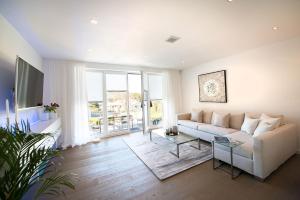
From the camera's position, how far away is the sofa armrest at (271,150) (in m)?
2.05

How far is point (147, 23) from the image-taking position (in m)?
2.14

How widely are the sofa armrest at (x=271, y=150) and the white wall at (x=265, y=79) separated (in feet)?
2.34

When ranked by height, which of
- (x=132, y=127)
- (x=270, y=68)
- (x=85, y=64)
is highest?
(x=85, y=64)

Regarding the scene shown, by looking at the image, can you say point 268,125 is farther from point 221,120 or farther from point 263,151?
point 221,120

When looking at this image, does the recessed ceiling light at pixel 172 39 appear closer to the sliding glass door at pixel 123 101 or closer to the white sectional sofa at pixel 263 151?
the white sectional sofa at pixel 263 151

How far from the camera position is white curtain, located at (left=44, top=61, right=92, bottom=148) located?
3756 millimetres

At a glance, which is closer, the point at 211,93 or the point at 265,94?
the point at 265,94

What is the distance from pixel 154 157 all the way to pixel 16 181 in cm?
239

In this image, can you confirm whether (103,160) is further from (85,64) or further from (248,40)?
(248,40)

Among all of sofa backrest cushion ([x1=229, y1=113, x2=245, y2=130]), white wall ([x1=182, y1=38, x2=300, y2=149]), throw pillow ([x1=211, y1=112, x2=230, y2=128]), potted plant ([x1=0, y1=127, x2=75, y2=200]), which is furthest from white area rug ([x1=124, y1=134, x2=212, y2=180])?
potted plant ([x1=0, y1=127, x2=75, y2=200])

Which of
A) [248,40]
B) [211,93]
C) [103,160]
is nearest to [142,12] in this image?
[248,40]

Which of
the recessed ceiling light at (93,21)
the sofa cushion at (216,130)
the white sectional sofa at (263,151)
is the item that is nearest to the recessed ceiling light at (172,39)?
the recessed ceiling light at (93,21)

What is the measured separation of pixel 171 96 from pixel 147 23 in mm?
3747

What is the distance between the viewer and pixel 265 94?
3336 mm
